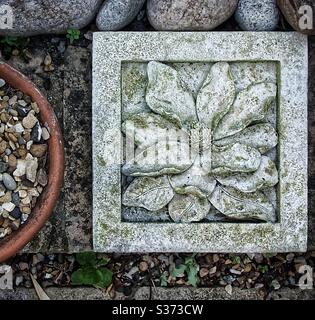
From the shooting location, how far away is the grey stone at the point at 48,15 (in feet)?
8.84

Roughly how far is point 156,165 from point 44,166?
523mm

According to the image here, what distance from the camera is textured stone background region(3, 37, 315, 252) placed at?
2877mm

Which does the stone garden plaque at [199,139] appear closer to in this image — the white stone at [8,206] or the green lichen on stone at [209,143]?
the green lichen on stone at [209,143]

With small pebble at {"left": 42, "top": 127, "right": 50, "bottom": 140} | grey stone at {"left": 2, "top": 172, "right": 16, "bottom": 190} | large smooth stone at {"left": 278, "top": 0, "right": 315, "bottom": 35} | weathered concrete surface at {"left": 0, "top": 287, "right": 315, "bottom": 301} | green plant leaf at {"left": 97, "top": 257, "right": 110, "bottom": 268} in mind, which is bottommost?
weathered concrete surface at {"left": 0, "top": 287, "right": 315, "bottom": 301}

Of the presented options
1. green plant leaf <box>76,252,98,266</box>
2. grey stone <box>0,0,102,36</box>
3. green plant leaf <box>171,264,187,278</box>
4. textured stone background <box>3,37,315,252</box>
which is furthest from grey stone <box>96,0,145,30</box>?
green plant leaf <box>171,264,187,278</box>

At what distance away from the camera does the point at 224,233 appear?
109 inches

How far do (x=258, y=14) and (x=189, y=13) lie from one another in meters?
0.33

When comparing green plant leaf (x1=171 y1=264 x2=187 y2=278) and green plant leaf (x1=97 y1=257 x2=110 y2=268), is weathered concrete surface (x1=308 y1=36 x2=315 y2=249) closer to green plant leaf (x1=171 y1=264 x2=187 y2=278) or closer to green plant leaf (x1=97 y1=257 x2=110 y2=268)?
green plant leaf (x1=171 y1=264 x2=187 y2=278)

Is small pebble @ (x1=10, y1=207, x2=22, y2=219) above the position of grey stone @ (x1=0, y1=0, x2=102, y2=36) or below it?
below

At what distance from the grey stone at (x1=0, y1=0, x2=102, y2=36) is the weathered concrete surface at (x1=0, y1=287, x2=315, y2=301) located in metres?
1.25

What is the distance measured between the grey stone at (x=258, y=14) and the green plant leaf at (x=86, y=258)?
1.30 metres

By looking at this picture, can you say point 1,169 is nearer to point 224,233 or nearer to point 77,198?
point 77,198

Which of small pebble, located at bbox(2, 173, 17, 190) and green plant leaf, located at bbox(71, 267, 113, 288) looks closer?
small pebble, located at bbox(2, 173, 17, 190)

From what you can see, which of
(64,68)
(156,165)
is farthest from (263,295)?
(64,68)
